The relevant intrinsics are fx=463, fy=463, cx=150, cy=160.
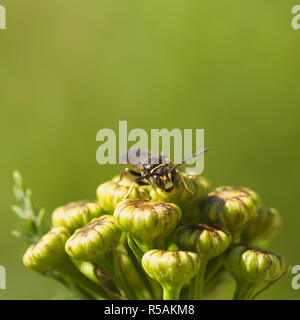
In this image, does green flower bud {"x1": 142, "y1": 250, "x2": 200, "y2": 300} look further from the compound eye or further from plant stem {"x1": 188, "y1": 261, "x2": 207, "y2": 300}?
the compound eye

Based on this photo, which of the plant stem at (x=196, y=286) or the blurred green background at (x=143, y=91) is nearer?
the plant stem at (x=196, y=286)

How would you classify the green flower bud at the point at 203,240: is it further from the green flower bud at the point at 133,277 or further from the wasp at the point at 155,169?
the green flower bud at the point at 133,277

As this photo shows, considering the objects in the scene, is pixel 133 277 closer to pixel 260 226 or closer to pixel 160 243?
pixel 160 243

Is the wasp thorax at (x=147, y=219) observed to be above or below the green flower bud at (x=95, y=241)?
above

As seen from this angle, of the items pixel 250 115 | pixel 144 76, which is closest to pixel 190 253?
pixel 250 115

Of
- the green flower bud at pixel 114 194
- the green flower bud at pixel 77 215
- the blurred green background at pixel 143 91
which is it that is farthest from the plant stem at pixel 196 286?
the blurred green background at pixel 143 91

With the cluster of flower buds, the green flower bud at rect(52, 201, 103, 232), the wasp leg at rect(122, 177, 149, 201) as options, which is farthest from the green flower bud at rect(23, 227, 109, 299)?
the wasp leg at rect(122, 177, 149, 201)

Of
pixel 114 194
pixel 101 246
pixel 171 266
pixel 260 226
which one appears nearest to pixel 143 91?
pixel 260 226
